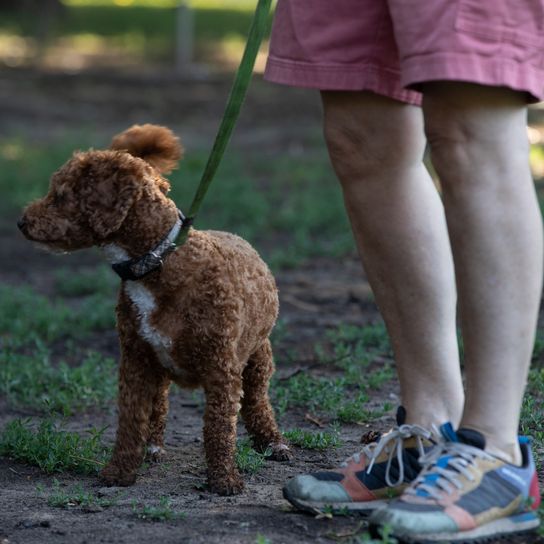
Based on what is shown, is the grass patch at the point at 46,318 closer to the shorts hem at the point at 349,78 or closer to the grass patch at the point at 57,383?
the grass patch at the point at 57,383

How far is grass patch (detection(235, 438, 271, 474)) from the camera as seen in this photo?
3.74 meters

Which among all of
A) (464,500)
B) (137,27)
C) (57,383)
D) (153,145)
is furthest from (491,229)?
(137,27)

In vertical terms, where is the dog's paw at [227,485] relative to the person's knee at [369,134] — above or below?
below

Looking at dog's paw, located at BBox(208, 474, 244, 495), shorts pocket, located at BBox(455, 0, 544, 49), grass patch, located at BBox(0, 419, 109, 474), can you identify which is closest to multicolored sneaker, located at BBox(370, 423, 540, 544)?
dog's paw, located at BBox(208, 474, 244, 495)

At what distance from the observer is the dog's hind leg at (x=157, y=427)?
3965 mm

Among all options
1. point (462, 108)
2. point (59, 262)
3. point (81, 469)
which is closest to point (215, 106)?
point (59, 262)

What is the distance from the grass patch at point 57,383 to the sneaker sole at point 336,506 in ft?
5.74

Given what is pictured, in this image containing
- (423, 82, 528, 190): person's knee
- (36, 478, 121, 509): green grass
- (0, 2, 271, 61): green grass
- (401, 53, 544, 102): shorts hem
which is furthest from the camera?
(0, 2, 271, 61): green grass

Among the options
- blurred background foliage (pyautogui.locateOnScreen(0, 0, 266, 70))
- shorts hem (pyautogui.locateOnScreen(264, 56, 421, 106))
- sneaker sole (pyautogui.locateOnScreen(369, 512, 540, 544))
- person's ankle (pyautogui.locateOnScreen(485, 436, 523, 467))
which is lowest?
sneaker sole (pyautogui.locateOnScreen(369, 512, 540, 544))

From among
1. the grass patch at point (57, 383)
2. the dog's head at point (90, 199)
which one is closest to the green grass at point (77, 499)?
the dog's head at point (90, 199)

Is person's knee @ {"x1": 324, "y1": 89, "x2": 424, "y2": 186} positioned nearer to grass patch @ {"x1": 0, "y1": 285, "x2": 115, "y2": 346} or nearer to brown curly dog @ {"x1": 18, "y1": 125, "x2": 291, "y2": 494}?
brown curly dog @ {"x1": 18, "y1": 125, "x2": 291, "y2": 494}

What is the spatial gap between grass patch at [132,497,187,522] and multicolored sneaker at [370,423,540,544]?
0.61 m

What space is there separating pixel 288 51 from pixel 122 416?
4.36 ft

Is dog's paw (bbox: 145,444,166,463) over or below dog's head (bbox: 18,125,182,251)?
below
